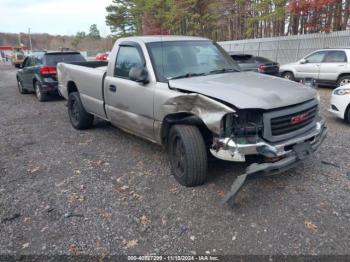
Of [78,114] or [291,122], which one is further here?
[78,114]

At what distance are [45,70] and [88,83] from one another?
4812mm

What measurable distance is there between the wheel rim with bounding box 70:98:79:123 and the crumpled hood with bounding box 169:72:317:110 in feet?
11.3

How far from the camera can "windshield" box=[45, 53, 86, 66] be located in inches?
387

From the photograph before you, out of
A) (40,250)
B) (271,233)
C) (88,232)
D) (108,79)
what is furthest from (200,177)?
(108,79)

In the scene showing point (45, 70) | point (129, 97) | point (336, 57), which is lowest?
point (129, 97)

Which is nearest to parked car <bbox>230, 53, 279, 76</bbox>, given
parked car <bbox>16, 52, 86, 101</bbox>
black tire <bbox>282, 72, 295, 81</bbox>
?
black tire <bbox>282, 72, 295, 81</bbox>

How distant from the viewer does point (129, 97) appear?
451 cm

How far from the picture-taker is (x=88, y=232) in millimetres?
3004

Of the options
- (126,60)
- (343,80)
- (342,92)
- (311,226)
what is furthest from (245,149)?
(343,80)

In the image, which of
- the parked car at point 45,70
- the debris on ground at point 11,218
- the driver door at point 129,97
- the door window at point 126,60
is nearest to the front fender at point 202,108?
the driver door at point 129,97

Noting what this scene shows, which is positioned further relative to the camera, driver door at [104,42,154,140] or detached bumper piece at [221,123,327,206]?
driver door at [104,42,154,140]

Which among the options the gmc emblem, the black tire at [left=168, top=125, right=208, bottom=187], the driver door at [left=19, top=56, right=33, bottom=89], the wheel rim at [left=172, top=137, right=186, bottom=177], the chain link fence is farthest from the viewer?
the chain link fence

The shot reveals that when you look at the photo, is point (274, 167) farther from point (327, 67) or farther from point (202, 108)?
point (327, 67)

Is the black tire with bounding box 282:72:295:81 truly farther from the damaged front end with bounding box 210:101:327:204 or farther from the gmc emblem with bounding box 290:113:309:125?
the damaged front end with bounding box 210:101:327:204
